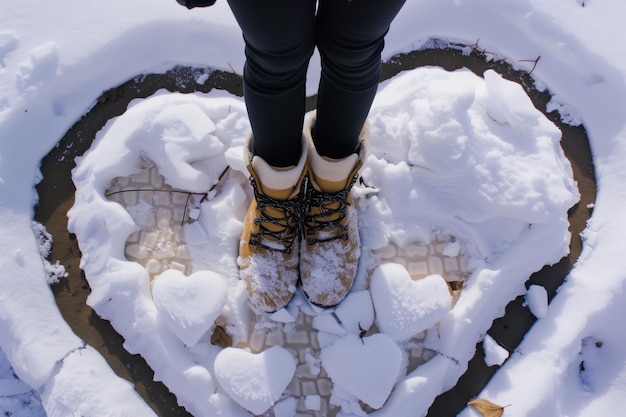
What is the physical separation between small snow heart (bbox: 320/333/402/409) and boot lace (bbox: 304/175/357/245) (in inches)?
14.2

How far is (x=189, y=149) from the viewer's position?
1769mm

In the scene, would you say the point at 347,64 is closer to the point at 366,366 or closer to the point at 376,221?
the point at 376,221

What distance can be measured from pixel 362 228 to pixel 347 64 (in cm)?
79

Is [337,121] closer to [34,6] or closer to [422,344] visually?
[422,344]

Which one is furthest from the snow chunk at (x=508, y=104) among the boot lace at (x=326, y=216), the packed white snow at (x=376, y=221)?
the boot lace at (x=326, y=216)

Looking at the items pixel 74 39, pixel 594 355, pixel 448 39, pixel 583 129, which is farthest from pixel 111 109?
pixel 594 355

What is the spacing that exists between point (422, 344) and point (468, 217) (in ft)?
1.62

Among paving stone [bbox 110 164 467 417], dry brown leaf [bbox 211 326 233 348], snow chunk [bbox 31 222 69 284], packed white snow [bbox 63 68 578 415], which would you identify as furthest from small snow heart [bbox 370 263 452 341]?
snow chunk [bbox 31 222 69 284]

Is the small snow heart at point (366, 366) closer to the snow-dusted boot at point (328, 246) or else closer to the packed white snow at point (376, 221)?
the packed white snow at point (376, 221)

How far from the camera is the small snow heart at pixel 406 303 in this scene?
1.61 meters

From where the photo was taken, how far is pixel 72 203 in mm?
1842

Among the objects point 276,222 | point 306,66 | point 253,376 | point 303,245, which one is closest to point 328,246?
point 303,245

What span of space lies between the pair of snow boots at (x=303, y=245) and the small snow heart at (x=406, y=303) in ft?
0.41

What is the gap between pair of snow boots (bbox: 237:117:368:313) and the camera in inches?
56.8
